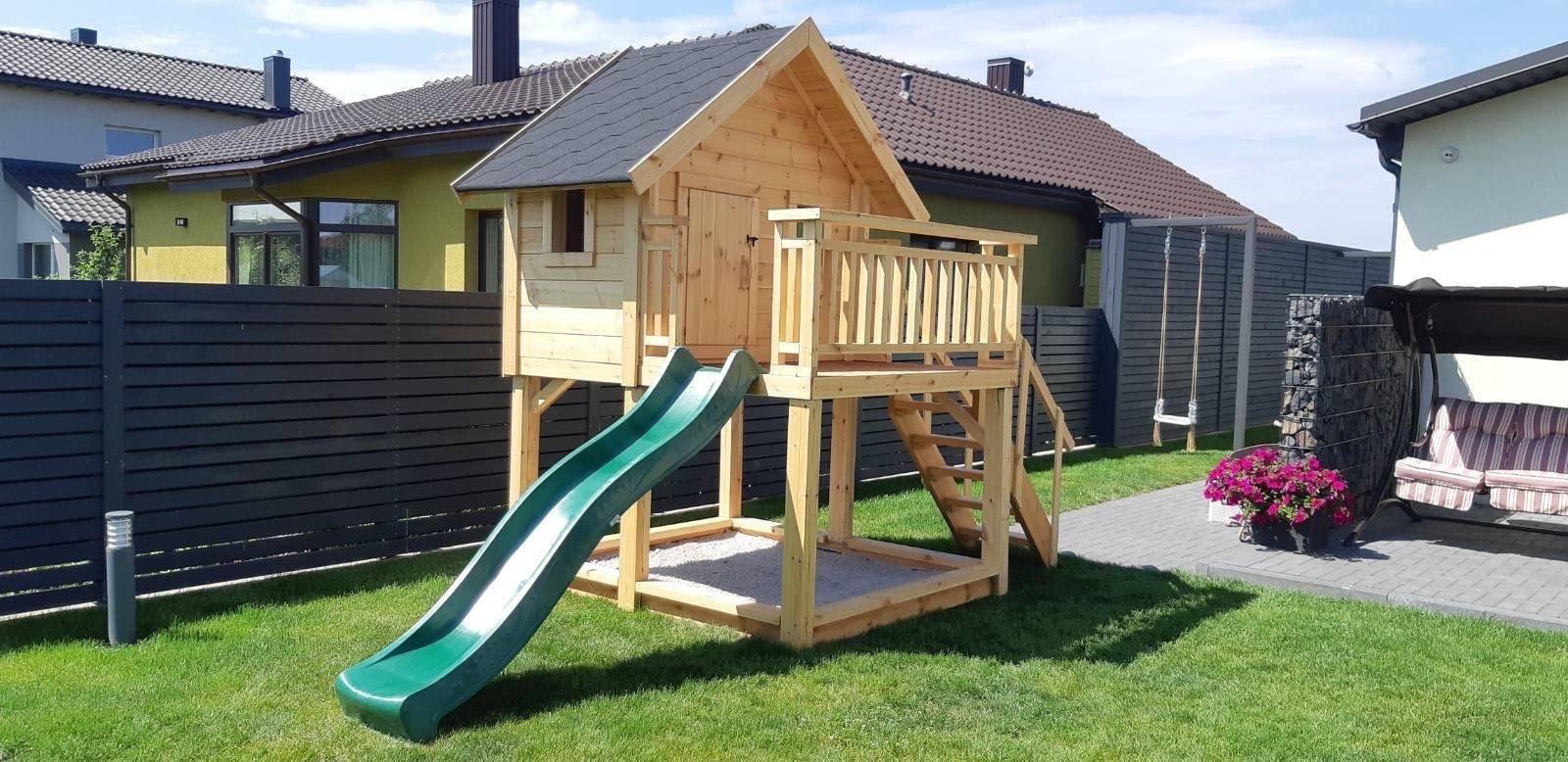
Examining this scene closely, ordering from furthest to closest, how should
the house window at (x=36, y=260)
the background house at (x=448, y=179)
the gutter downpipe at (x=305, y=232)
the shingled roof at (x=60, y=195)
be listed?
the house window at (x=36, y=260) < the shingled roof at (x=60, y=195) < the gutter downpipe at (x=305, y=232) < the background house at (x=448, y=179)

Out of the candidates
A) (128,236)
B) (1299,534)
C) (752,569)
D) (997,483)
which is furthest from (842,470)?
(128,236)

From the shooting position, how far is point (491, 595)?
18.2ft

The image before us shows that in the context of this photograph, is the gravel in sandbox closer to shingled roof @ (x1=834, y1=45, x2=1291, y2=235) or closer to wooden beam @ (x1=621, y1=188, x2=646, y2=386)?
wooden beam @ (x1=621, y1=188, x2=646, y2=386)

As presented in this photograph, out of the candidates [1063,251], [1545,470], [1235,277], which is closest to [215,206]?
[1063,251]

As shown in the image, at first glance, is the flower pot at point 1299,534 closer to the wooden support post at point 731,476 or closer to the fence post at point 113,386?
the wooden support post at point 731,476

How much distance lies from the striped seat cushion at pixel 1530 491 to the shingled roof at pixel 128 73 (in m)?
28.5

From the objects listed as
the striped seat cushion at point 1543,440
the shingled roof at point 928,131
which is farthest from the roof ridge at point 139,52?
the striped seat cushion at point 1543,440

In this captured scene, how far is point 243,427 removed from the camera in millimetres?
7211

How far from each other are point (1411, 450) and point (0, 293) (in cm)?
1059

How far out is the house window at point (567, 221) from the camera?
7465mm

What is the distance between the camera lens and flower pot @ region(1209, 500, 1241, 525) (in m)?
10.2

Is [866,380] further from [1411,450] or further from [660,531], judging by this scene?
[1411,450]

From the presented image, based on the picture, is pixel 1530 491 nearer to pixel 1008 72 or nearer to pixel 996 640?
pixel 996 640

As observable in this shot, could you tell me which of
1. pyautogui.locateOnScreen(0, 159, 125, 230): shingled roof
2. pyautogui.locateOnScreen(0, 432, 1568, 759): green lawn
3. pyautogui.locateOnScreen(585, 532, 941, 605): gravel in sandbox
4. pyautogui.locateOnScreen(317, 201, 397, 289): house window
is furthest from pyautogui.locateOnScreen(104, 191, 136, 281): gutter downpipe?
pyautogui.locateOnScreen(585, 532, 941, 605): gravel in sandbox
